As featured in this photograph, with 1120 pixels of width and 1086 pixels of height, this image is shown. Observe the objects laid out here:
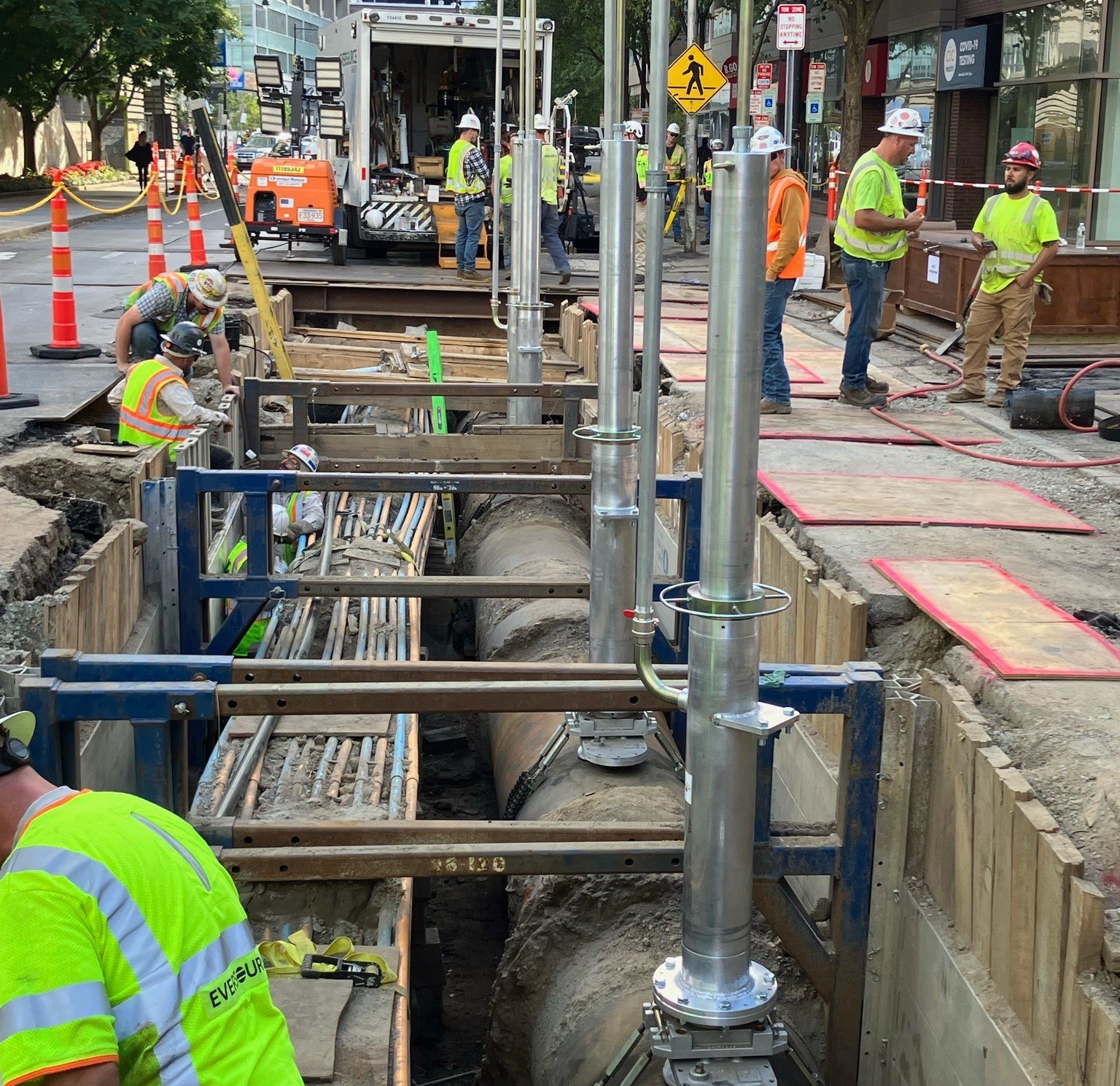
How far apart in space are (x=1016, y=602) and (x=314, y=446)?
6.01m

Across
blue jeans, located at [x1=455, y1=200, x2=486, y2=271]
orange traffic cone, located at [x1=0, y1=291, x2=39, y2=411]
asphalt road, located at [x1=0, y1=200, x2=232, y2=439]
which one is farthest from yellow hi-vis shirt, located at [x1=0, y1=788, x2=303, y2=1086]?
blue jeans, located at [x1=455, y1=200, x2=486, y2=271]

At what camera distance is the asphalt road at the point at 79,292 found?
1043cm

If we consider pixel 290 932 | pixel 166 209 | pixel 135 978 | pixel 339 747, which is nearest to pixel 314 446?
pixel 339 747

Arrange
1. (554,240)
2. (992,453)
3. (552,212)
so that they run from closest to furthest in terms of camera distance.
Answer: (992,453) → (552,212) → (554,240)

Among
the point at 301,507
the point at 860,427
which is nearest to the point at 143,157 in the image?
the point at 301,507

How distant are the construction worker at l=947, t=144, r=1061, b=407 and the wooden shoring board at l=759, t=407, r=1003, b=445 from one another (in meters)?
0.61

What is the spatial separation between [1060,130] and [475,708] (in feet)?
64.0

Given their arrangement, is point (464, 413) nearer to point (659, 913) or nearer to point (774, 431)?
point (774, 431)

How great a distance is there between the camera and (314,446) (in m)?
10.2

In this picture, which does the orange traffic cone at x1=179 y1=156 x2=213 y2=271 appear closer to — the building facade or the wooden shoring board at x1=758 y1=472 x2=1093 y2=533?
the building facade

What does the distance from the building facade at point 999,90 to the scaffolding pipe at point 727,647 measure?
1751cm

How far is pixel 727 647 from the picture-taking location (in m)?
3.51

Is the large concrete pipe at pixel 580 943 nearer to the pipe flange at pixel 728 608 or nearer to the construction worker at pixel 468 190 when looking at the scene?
the pipe flange at pixel 728 608

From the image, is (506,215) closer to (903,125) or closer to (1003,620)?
(903,125)
